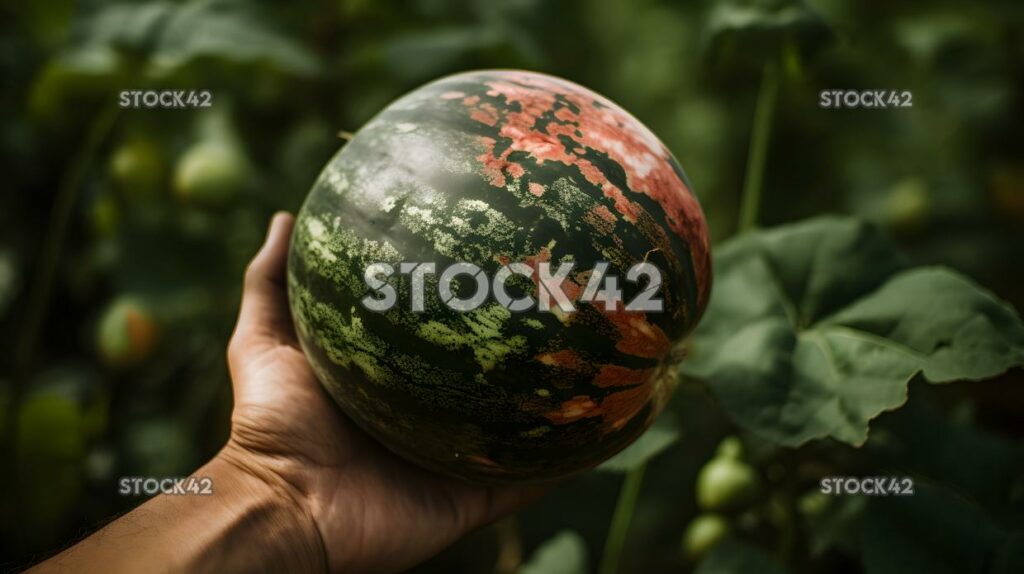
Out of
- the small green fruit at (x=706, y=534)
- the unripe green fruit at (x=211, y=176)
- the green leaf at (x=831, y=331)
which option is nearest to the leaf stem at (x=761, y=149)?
the green leaf at (x=831, y=331)

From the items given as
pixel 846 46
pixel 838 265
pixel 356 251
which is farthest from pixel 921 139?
pixel 356 251

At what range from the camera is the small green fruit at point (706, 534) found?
174cm

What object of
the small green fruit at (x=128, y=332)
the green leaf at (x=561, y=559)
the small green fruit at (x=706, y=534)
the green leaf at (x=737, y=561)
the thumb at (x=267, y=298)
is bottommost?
the green leaf at (x=561, y=559)

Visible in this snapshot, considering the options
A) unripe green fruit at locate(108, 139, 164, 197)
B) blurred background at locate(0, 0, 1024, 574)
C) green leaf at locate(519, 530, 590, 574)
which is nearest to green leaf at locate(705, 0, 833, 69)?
blurred background at locate(0, 0, 1024, 574)

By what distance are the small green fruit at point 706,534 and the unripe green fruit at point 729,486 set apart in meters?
0.08

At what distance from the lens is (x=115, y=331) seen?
2301mm

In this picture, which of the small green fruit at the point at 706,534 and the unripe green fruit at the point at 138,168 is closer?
the small green fruit at the point at 706,534

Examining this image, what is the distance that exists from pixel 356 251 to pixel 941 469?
1.21 m

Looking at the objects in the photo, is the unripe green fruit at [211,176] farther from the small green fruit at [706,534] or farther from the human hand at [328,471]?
the small green fruit at [706,534]

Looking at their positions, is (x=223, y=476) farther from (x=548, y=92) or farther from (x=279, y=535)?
(x=548, y=92)

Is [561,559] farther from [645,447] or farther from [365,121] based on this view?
[365,121]

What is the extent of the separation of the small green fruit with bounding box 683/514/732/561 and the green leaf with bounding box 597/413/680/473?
0.75ft

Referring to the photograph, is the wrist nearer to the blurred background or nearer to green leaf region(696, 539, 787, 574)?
green leaf region(696, 539, 787, 574)

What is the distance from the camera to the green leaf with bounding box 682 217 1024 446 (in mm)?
1453
